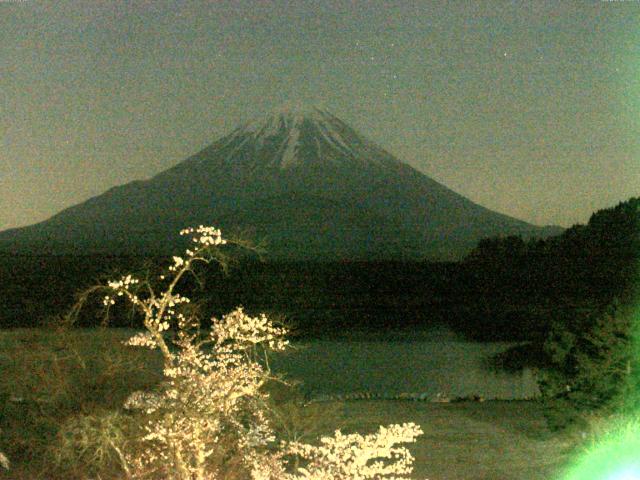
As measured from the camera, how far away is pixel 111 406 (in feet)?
18.7

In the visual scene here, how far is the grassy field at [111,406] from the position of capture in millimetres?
5922

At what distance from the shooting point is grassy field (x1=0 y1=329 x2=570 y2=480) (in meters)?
5.92

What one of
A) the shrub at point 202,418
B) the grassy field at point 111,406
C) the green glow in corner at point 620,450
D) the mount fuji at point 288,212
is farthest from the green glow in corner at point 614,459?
the mount fuji at point 288,212

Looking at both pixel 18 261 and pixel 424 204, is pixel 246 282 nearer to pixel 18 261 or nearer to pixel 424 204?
pixel 18 261

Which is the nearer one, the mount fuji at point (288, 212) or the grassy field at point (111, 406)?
the grassy field at point (111, 406)

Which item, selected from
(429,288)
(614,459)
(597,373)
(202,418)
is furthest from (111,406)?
(429,288)

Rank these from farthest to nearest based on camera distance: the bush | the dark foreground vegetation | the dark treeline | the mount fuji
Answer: the mount fuji
the dark treeline
the dark foreground vegetation
the bush

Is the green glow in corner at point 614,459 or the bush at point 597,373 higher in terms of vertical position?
the bush at point 597,373

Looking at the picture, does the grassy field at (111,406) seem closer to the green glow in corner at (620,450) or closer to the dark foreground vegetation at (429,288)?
the green glow in corner at (620,450)

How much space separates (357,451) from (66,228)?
224 ft

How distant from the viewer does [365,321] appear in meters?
35.2

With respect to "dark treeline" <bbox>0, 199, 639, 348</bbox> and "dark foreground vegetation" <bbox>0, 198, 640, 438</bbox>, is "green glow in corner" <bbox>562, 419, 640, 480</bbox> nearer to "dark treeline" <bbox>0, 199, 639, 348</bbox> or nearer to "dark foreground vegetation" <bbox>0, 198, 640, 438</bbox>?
"dark foreground vegetation" <bbox>0, 198, 640, 438</bbox>

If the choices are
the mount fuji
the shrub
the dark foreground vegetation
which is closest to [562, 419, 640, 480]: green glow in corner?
the shrub

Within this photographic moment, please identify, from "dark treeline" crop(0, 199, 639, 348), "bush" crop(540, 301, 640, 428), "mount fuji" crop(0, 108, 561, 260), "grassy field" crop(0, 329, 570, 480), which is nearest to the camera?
"grassy field" crop(0, 329, 570, 480)
